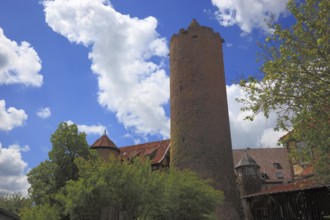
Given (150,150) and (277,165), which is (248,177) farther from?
(150,150)

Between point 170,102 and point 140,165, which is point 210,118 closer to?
point 170,102

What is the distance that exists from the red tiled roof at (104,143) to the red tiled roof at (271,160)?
16.7 metres

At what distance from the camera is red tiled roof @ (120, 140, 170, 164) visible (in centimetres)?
3533

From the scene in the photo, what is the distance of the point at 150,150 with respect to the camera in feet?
122

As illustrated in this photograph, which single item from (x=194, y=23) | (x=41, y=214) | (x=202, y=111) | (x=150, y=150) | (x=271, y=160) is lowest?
(x=41, y=214)

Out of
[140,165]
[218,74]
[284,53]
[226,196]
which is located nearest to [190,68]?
[218,74]

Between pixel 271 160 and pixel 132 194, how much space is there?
103 feet

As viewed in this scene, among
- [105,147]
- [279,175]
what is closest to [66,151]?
[105,147]

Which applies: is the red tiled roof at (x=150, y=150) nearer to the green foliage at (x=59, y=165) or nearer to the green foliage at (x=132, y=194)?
the green foliage at (x=59, y=165)

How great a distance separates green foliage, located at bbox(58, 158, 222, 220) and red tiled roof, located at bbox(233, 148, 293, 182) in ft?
78.6

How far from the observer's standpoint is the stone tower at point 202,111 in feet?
87.9

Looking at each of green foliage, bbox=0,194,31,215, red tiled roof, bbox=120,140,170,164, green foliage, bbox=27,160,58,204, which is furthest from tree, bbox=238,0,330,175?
green foliage, bbox=0,194,31,215

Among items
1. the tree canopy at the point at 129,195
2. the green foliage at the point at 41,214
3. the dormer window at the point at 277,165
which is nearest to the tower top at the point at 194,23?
the tree canopy at the point at 129,195

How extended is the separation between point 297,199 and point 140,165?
10.0 metres
